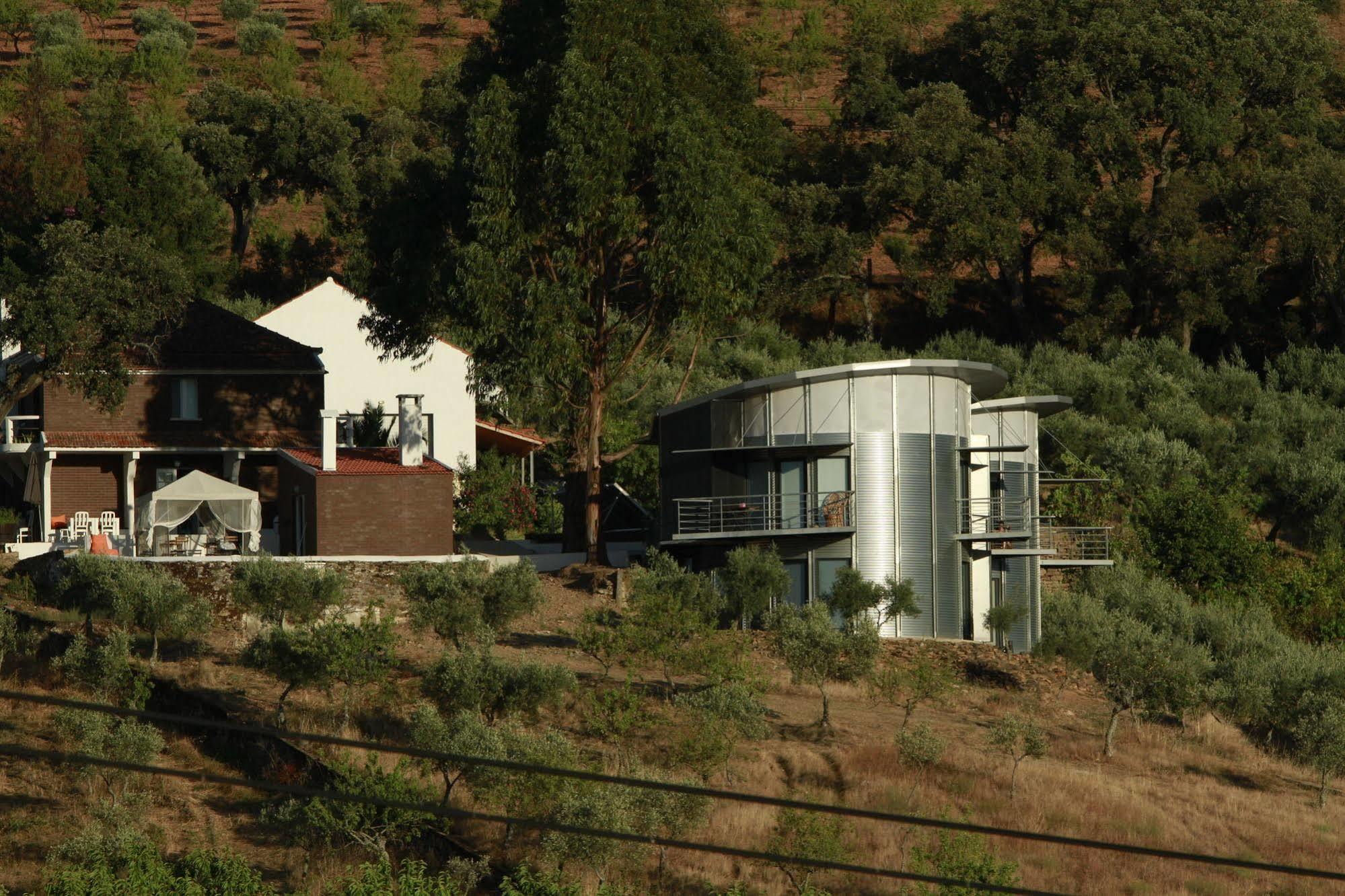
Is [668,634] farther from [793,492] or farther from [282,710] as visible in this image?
[793,492]

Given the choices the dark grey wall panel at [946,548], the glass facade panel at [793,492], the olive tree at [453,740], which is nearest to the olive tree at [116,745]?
the olive tree at [453,740]

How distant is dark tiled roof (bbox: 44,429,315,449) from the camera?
4781 cm

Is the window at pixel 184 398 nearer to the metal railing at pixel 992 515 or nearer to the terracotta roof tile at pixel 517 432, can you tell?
the terracotta roof tile at pixel 517 432

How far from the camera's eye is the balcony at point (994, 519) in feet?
137

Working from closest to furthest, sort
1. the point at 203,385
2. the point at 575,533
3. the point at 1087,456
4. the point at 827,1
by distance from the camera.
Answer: the point at 575,533
the point at 203,385
the point at 1087,456
the point at 827,1

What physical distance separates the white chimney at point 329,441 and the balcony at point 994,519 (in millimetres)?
15074

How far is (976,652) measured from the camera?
40875 mm

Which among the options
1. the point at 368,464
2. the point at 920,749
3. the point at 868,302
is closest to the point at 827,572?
the point at 920,749

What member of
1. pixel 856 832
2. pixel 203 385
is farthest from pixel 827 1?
pixel 856 832

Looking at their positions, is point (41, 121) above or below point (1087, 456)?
above

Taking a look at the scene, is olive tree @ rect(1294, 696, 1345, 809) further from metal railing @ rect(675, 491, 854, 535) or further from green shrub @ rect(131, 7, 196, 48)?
green shrub @ rect(131, 7, 196, 48)

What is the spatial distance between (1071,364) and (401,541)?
31861 millimetres

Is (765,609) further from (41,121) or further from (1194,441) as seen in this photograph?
(41,121)

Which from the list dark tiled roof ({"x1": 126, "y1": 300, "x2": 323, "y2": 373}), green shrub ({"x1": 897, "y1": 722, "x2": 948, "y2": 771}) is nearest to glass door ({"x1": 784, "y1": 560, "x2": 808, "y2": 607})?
green shrub ({"x1": 897, "y1": 722, "x2": 948, "y2": 771})
